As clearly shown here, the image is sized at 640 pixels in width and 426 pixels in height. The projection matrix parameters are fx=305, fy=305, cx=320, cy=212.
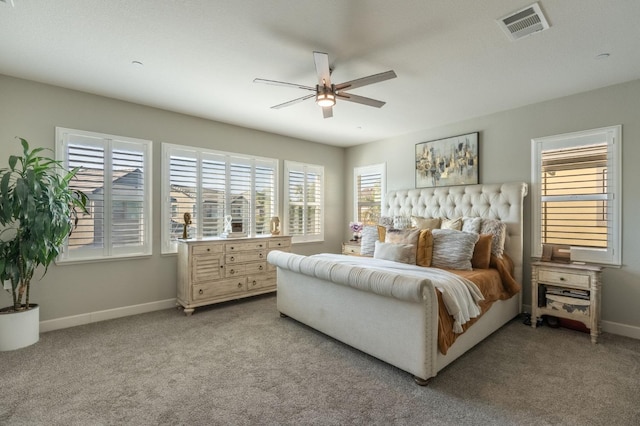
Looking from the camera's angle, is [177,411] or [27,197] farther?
[27,197]

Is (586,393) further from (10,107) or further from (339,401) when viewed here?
(10,107)

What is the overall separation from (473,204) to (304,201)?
2.83 metres

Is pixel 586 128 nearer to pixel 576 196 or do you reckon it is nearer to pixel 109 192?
pixel 576 196

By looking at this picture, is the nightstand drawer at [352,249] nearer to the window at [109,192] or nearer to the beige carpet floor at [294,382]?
the beige carpet floor at [294,382]

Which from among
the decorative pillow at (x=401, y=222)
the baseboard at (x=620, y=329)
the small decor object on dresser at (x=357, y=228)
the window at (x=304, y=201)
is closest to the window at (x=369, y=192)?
the small decor object on dresser at (x=357, y=228)

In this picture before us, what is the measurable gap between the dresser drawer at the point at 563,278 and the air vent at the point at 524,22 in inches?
96.0

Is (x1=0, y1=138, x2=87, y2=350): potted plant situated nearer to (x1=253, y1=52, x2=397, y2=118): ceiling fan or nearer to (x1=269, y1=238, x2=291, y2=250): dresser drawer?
(x1=253, y1=52, x2=397, y2=118): ceiling fan

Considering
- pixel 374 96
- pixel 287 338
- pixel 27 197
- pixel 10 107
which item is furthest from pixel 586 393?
pixel 10 107

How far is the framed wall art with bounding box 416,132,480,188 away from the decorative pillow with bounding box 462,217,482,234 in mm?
726

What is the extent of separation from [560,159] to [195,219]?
4.78m

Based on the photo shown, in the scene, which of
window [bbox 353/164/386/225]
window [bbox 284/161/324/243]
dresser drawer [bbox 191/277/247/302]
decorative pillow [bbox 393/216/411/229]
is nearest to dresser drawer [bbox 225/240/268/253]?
dresser drawer [bbox 191/277/247/302]

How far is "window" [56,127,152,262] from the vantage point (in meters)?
3.48

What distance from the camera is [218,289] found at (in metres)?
4.09

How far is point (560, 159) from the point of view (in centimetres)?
364
